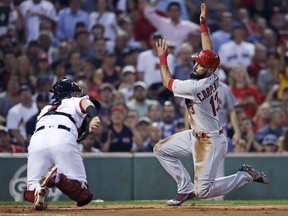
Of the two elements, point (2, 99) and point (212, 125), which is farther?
point (2, 99)

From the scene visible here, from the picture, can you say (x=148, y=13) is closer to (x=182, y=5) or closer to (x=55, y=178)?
(x=182, y=5)

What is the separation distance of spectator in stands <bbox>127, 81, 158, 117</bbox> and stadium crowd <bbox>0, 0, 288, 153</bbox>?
0.02m

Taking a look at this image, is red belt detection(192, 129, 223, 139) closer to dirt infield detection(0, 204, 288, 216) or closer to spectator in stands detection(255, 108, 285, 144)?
dirt infield detection(0, 204, 288, 216)

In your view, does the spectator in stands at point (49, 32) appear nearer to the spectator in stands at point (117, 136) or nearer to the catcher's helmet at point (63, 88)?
the spectator in stands at point (117, 136)

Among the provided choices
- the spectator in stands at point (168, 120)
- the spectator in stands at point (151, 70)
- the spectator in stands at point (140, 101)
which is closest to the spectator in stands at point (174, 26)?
the spectator in stands at point (151, 70)

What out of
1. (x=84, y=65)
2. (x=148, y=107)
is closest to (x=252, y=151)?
(x=148, y=107)

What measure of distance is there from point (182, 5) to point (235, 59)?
187 cm

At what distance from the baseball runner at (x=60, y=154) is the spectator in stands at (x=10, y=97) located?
21.0 feet

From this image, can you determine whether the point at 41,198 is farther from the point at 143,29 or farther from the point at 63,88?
the point at 143,29

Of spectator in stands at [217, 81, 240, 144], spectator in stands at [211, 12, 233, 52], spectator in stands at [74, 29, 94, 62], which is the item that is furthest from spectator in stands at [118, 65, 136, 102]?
spectator in stands at [217, 81, 240, 144]

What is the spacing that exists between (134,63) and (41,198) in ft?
29.1

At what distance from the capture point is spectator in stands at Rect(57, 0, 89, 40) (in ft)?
67.1

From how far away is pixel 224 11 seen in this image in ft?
70.5

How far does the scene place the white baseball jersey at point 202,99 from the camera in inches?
456
